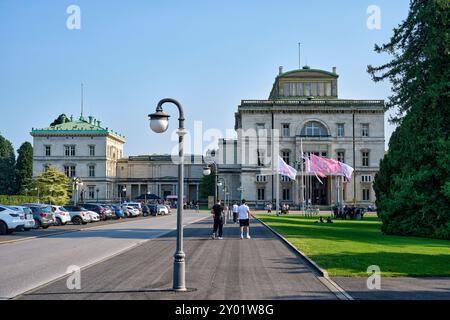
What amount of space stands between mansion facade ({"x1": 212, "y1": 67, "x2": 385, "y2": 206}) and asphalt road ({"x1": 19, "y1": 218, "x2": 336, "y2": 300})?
7644 cm

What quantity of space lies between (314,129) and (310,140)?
11.9ft

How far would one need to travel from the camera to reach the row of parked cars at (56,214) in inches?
1209

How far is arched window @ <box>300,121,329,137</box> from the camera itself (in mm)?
99188

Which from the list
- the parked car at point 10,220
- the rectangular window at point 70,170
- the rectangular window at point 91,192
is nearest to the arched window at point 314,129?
the rectangular window at point 91,192

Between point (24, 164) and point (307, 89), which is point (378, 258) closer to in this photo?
point (307, 89)

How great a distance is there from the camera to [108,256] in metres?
19.0

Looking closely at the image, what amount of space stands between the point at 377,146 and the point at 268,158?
1974 cm

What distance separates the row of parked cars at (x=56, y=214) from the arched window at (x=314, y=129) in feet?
121

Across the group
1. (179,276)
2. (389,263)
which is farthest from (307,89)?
(179,276)

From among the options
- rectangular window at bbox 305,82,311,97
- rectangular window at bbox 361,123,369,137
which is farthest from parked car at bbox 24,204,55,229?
rectangular window at bbox 361,123,369,137

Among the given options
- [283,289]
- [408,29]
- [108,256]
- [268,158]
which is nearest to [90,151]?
[268,158]
